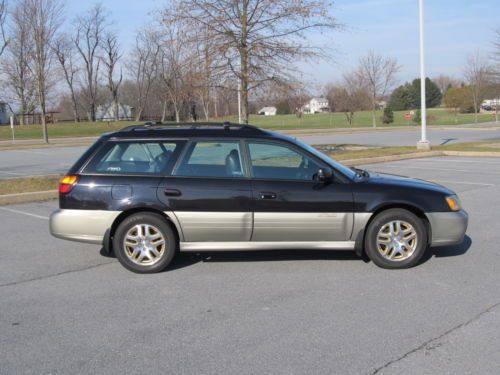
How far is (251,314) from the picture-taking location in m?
4.47

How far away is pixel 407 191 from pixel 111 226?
3179 mm

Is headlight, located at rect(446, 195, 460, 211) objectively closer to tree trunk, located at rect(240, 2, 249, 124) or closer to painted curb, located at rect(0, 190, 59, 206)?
painted curb, located at rect(0, 190, 59, 206)

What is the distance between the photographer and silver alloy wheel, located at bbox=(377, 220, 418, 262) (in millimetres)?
5676

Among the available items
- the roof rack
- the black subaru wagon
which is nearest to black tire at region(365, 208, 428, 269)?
the black subaru wagon

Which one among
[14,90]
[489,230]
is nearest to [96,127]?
[14,90]

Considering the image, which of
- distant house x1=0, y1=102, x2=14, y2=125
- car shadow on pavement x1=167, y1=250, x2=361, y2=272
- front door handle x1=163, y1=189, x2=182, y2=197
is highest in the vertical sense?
distant house x1=0, y1=102, x2=14, y2=125

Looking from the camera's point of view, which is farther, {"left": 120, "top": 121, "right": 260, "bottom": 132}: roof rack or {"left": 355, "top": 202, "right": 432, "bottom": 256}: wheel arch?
{"left": 120, "top": 121, "right": 260, "bottom": 132}: roof rack

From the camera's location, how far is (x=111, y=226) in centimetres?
568

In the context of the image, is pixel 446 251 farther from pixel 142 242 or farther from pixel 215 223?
pixel 142 242

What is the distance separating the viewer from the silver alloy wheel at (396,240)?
18.6 ft

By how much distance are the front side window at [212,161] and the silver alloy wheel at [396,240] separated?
164 centimetres

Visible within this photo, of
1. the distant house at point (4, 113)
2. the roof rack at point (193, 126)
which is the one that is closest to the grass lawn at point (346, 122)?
the distant house at point (4, 113)

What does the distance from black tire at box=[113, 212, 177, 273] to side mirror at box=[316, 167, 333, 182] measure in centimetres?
166

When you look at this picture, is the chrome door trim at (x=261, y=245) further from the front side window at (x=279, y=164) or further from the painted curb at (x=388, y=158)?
the painted curb at (x=388, y=158)
